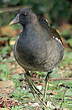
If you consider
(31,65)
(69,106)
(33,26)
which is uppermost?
(33,26)

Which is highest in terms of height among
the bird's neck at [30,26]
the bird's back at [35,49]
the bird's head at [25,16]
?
the bird's head at [25,16]

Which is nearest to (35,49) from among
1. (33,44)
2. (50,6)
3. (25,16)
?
(33,44)

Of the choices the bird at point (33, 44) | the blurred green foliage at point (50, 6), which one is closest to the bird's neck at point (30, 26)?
the bird at point (33, 44)

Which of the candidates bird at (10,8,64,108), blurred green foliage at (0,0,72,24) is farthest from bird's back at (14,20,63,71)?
blurred green foliage at (0,0,72,24)

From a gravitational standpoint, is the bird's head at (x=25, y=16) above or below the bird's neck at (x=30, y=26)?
above

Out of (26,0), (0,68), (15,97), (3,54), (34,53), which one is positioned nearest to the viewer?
(34,53)

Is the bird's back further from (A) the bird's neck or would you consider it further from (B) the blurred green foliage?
(B) the blurred green foliage

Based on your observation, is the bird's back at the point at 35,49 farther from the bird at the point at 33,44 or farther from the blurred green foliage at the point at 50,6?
the blurred green foliage at the point at 50,6

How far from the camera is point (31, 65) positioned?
5.25 meters

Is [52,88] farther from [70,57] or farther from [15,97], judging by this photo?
[70,57]

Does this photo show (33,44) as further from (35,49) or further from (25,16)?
(25,16)

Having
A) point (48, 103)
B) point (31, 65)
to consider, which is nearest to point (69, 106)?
point (48, 103)

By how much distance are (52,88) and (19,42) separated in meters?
1.12

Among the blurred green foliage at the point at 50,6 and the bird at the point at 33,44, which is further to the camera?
the blurred green foliage at the point at 50,6
